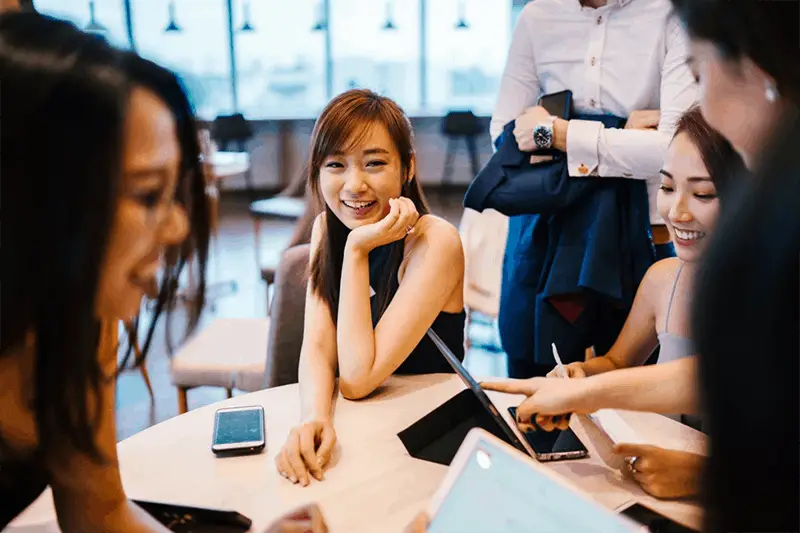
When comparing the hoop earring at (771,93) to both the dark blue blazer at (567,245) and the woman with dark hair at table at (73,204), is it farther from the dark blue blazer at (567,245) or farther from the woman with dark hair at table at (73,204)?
the dark blue blazer at (567,245)

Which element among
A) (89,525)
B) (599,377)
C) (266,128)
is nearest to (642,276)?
(599,377)

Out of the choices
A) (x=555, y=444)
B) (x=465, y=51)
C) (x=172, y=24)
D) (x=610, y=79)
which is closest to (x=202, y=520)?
(x=555, y=444)

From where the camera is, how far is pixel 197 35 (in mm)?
8117

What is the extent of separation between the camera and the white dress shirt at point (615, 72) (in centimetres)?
184

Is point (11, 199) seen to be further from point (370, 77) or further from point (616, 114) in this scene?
point (370, 77)

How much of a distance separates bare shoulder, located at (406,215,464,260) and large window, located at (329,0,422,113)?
6674 mm

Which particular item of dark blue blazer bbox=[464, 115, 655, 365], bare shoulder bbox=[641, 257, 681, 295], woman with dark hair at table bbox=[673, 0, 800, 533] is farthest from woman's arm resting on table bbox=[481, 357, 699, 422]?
woman with dark hair at table bbox=[673, 0, 800, 533]

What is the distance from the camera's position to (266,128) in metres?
8.38

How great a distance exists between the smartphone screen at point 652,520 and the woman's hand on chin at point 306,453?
522 millimetres

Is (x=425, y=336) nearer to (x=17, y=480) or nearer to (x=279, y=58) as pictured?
(x=17, y=480)

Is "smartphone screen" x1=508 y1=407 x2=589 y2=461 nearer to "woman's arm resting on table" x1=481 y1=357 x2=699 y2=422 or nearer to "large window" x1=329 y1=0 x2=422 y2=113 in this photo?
"woman's arm resting on table" x1=481 y1=357 x2=699 y2=422

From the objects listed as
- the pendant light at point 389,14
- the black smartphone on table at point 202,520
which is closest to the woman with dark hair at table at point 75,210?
the black smartphone on table at point 202,520

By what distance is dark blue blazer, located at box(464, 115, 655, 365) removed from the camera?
6.41ft

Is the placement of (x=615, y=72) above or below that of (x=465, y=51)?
below
